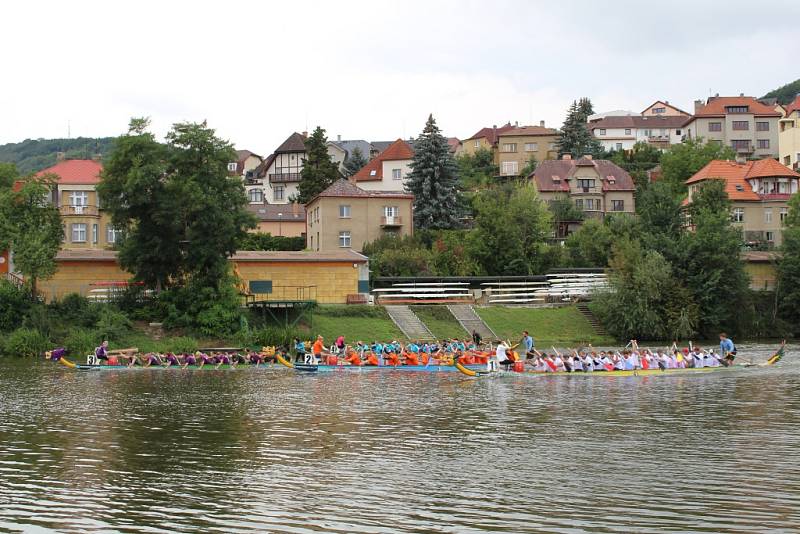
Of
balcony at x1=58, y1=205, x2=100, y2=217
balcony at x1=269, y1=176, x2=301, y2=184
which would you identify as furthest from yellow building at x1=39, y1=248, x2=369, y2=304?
balcony at x1=269, y1=176, x2=301, y2=184

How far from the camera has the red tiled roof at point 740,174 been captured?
8444cm

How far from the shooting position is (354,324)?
54.6m

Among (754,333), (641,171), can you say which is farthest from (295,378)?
(641,171)

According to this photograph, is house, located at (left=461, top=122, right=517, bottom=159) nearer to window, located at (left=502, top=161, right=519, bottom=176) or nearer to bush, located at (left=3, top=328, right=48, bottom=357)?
window, located at (left=502, top=161, right=519, bottom=176)

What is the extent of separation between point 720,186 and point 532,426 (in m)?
56.3

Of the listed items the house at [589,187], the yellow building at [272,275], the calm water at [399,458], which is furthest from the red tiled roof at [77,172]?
the house at [589,187]

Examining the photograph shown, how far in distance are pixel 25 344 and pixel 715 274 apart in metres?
40.3

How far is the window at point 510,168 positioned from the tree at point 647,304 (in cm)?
6023

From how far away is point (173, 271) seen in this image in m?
53.1

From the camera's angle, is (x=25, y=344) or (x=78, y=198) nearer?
(x=25, y=344)

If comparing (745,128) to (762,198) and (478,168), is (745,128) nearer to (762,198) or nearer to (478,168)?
(478,168)

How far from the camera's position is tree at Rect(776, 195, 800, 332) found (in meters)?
62.5

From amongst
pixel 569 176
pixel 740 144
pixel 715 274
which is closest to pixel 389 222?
pixel 715 274

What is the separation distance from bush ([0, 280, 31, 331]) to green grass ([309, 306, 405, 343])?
1544 cm
